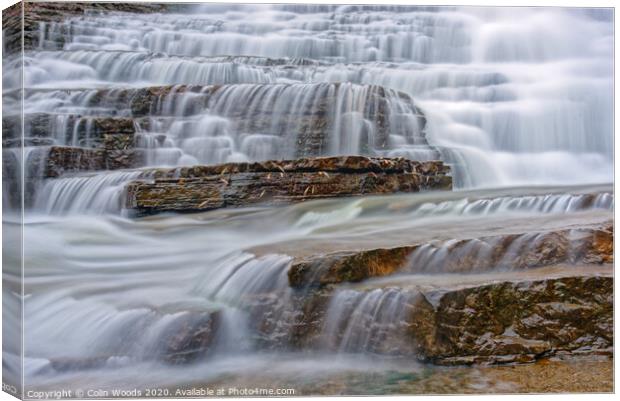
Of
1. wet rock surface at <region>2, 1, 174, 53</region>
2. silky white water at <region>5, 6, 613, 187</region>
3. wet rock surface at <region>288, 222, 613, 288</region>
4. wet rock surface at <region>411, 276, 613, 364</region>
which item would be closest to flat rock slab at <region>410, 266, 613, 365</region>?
wet rock surface at <region>411, 276, 613, 364</region>

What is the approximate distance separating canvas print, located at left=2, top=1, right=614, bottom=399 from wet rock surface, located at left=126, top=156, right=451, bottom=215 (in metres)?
0.02

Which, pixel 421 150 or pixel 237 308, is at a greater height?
pixel 421 150

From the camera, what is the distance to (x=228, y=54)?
26.4 ft

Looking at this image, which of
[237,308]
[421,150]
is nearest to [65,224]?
[237,308]

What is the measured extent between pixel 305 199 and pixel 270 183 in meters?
0.31

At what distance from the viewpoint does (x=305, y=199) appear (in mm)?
7875

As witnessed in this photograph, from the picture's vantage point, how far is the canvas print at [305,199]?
7.55 m

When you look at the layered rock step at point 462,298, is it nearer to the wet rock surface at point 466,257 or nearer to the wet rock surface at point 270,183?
the wet rock surface at point 466,257

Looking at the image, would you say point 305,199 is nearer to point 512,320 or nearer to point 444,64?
point 444,64

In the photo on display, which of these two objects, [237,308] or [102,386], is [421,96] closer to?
[237,308]

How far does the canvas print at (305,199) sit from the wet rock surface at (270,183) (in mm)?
16

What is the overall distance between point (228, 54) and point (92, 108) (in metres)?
1.20

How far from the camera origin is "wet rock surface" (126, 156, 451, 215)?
7.82m

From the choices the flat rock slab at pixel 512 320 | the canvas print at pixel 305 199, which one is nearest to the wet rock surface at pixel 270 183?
the canvas print at pixel 305 199
